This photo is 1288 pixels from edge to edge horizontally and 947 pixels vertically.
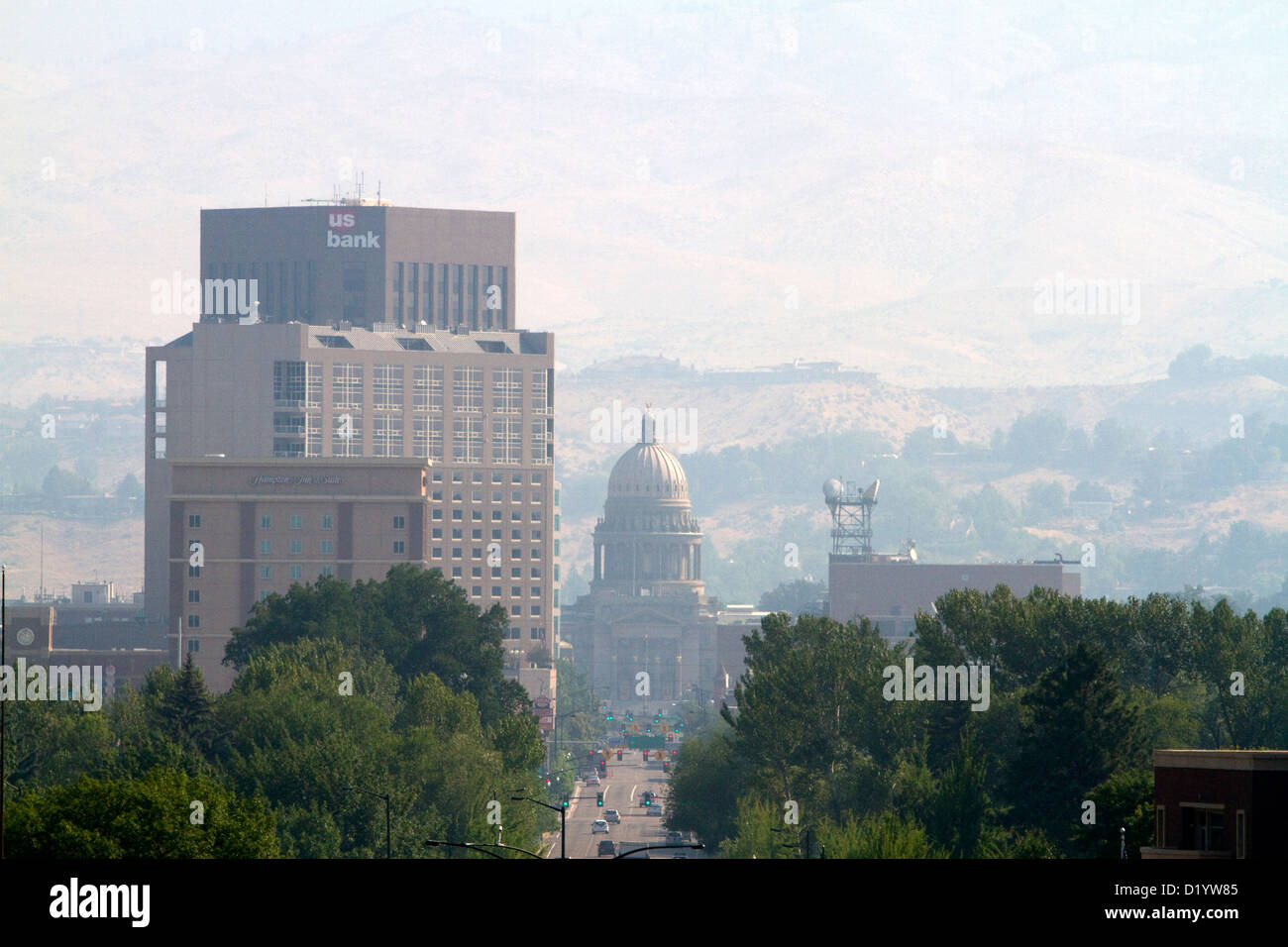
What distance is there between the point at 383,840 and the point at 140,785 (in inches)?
729

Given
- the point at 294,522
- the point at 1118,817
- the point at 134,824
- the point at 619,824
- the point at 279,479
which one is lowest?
the point at 619,824

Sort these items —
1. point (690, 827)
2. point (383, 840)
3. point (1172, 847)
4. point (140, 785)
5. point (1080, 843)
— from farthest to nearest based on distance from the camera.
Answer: point (690, 827) < point (383, 840) < point (1080, 843) < point (140, 785) < point (1172, 847)

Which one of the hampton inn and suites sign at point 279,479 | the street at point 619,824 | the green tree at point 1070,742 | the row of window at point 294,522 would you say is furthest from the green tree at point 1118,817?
the hampton inn and suites sign at point 279,479

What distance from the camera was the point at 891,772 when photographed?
103 metres

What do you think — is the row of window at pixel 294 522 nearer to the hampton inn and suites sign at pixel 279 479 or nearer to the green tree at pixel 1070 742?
the hampton inn and suites sign at pixel 279 479

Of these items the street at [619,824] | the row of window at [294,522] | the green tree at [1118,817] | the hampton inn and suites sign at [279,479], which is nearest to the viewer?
the green tree at [1118,817]

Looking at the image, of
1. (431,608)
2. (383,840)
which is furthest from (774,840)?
(431,608)

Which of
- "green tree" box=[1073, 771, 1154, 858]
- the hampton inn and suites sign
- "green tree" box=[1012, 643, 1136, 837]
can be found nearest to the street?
"green tree" box=[1012, 643, 1136, 837]

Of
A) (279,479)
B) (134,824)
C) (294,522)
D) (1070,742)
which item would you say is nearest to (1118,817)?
(1070,742)

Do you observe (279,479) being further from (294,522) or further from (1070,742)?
(1070,742)

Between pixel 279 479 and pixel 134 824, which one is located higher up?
pixel 279 479

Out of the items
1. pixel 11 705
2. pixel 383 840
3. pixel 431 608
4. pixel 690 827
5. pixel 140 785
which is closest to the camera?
pixel 140 785
